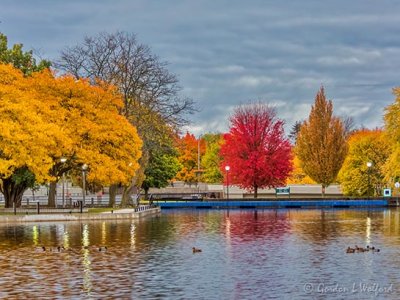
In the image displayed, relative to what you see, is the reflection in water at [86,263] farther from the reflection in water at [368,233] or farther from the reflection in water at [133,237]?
the reflection in water at [368,233]

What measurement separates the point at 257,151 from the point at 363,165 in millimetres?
15201

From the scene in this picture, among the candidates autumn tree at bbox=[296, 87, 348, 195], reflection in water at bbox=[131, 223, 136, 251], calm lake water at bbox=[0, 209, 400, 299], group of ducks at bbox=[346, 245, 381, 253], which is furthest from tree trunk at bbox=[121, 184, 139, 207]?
group of ducks at bbox=[346, 245, 381, 253]

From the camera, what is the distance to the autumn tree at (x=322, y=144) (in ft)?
327

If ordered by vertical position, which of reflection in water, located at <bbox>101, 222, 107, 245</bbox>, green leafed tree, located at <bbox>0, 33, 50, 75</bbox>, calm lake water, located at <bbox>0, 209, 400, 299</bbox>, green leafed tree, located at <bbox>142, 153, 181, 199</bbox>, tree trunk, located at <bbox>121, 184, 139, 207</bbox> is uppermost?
green leafed tree, located at <bbox>0, 33, 50, 75</bbox>

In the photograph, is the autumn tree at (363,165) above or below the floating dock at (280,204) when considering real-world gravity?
above

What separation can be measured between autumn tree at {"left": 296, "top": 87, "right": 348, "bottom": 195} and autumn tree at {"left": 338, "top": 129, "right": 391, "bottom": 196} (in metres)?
1.49

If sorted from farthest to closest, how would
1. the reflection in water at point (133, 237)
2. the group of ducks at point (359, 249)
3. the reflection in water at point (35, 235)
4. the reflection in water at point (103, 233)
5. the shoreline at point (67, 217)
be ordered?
the shoreline at point (67, 217)
the reflection in water at point (103, 233)
the reflection in water at point (35, 235)
the reflection in water at point (133, 237)
the group of ducks at point (359, 249)

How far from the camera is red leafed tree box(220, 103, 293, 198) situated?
91.6 m

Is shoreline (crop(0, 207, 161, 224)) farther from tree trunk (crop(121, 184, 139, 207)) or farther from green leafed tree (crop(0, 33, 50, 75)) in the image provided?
green leafed tree (crop(0, 33, 50, 75))

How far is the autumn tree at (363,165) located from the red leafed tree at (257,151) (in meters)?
9.72

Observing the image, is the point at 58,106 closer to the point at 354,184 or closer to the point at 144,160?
the point at 144,160

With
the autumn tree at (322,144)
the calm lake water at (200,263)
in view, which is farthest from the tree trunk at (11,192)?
the autumn tree at (322,144)

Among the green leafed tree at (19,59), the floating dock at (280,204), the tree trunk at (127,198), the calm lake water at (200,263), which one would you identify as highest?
the green leafed tree at (19,59)

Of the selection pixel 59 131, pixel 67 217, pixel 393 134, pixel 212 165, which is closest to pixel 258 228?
pixel 67 217
